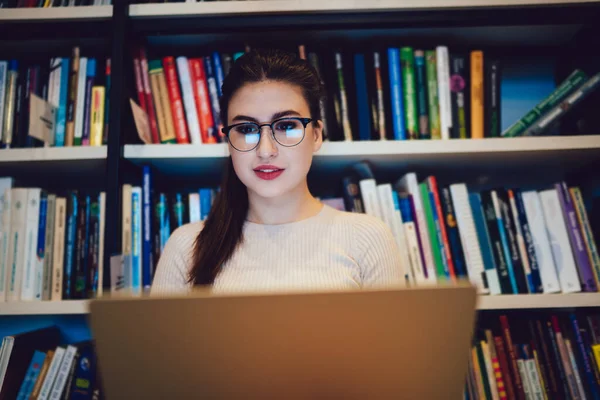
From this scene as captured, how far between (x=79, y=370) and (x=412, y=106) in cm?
117

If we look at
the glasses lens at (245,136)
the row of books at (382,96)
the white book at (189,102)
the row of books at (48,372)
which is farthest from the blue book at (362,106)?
the row of books at (48,372)

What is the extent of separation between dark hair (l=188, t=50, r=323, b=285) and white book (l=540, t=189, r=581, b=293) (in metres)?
0.67

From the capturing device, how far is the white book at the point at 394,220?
38.1 inches

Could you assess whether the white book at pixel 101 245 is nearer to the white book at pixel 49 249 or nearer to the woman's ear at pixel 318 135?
the white book at pixel 49 249

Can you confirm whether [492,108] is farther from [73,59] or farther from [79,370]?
[79,370]

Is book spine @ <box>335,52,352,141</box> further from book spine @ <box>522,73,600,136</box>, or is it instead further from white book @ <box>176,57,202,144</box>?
book spine @ <box>522,73,600,136</box>

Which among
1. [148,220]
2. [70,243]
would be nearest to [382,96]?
[148,220]

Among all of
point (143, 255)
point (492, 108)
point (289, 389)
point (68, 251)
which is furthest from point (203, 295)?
point (492, 108)

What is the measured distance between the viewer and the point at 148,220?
1.00 metres

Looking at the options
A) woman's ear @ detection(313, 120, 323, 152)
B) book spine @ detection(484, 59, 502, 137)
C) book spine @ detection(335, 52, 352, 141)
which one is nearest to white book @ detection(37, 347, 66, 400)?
woman's ear @ detection(313, 120, 323, 152)

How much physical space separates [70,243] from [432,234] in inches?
39.2

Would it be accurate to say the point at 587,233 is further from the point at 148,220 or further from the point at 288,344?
the point at 148,220

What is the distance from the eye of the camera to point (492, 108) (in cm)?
103

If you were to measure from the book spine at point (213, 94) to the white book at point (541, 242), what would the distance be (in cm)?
88
